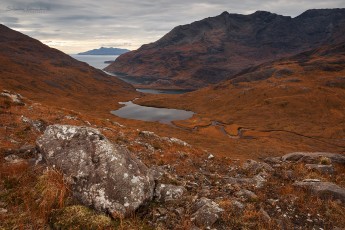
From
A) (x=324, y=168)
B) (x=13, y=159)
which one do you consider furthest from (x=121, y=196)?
(x=324, y=168)

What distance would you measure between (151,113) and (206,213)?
151023 millimetres

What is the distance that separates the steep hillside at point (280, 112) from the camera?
102425 millimetres

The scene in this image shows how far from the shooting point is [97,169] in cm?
1030

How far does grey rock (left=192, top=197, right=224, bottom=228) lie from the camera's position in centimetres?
983

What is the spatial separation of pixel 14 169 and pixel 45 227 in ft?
13.8

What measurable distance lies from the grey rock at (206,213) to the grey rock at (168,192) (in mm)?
964

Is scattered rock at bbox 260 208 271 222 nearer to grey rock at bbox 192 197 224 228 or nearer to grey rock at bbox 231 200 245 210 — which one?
grey rock at bbox 231 200 245 210

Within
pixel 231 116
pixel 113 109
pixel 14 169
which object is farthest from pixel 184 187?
pixel 113 109

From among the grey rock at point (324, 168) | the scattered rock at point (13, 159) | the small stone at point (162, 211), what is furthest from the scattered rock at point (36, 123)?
the grey rock at point (324, 168)

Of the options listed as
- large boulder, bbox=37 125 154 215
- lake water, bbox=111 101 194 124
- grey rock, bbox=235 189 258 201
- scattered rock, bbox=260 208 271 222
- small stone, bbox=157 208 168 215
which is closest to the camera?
large boulder, bbox=37 125 154 215

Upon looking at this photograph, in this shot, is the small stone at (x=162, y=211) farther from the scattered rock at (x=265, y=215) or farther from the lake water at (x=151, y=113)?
the lake water at (x=151, y=113)

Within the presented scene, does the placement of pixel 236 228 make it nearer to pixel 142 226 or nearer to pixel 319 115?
pixel 142 226

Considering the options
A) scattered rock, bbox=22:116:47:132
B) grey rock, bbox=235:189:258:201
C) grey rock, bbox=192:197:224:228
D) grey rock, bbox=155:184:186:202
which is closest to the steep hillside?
scattered rock, bbox=22:116:47:132

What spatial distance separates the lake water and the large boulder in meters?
125
